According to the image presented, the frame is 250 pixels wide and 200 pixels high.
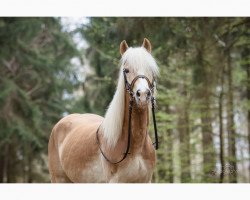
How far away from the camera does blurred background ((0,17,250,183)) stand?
8.90 m

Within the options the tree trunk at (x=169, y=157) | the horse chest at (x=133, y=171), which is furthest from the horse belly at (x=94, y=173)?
the tree trunk at (x=169, y=157)

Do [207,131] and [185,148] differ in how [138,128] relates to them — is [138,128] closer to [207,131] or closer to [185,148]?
[207,131]

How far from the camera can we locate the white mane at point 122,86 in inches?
152

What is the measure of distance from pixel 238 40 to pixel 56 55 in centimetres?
558

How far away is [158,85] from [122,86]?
6966mm

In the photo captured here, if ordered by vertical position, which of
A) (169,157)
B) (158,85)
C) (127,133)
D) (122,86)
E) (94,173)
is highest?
(158,85)

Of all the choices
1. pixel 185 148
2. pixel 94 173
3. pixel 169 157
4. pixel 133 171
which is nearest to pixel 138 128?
pixel 133 171

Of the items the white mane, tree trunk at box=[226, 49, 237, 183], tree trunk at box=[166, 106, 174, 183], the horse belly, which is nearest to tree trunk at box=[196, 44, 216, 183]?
tree trunk at box=[226, 49, 237, 183]

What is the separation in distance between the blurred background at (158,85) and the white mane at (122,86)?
4.26m

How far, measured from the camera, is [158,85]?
35.7 ft

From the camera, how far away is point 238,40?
356 inches

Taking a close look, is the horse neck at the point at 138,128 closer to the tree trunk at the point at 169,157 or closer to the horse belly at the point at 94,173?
the horse belly at the point at 94,173

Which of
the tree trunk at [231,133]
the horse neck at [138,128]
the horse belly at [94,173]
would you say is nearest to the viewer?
the horse neck at [138,128]
